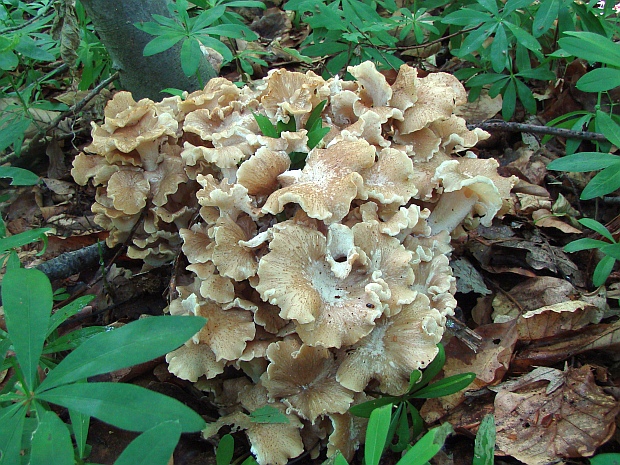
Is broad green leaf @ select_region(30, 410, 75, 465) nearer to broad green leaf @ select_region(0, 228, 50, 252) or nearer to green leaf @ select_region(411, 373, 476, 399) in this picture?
broad green leaf @ select_region(0, 228, 50, 252)

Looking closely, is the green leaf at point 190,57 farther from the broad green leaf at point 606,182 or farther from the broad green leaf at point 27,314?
the broad green leaf at point 606,182

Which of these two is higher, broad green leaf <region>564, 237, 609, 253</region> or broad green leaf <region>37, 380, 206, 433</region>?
broad green leaf <region>37, 380, 206, 433</region>

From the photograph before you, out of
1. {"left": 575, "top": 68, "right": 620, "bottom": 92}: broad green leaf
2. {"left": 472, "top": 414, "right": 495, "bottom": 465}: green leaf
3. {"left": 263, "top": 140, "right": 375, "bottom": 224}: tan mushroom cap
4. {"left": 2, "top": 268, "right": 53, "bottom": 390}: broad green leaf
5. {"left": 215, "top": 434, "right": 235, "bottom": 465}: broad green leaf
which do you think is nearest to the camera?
{"left": 2, "top": 268, "right": 53, "bottom": 390}: broad green leaf

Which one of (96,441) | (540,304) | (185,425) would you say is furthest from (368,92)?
(96,441)

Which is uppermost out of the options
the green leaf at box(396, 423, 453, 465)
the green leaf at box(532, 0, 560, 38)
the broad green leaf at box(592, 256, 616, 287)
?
the green leaf at box(532, 0, 560, 38)

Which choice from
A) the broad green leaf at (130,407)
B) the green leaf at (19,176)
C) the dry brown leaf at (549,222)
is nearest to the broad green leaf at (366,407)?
the broad green leaf at (130,407)

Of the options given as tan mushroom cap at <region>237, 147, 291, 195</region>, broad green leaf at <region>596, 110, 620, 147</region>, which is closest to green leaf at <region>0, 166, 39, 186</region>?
tan mushroom cap at <region>237, 147, 291, 195</region>
